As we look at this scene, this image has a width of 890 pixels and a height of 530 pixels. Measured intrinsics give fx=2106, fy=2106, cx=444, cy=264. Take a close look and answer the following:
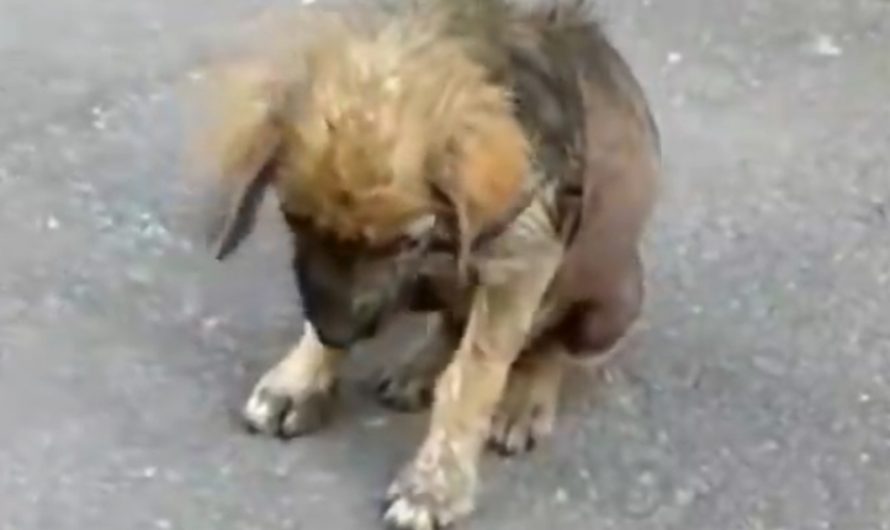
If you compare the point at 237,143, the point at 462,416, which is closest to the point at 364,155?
the point at 237,143

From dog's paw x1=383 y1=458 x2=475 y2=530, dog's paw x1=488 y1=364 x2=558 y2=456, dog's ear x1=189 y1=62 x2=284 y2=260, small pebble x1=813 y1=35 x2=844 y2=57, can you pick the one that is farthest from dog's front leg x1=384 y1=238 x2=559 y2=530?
small pebble x1=813 y1=35 x2=844 y2=57

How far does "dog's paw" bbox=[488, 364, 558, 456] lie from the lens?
3.30 m

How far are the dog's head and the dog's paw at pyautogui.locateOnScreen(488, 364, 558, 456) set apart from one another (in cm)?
52

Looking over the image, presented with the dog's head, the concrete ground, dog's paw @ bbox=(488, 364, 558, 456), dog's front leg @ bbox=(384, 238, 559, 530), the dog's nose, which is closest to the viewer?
the dog's head

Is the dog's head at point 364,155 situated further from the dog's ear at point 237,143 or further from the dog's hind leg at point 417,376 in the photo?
the dog's hind leg at point 417,376

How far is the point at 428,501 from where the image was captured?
123 inches

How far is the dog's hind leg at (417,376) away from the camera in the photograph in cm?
335

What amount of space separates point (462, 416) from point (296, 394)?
0.29 m

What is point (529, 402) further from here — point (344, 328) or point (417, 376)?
point (344, 328)

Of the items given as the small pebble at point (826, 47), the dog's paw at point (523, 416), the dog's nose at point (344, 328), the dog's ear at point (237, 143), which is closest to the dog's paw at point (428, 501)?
the dog's paw at point (523, 416)

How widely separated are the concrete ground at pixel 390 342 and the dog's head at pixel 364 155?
479 millimetres

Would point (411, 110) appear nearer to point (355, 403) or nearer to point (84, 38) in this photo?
point (355, 403)

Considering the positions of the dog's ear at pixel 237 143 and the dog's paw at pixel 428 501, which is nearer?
the dog's ear at pixel 237 143

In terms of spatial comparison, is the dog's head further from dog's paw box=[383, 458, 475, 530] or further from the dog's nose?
dog's paw box=[383, 458, 475, 530]
